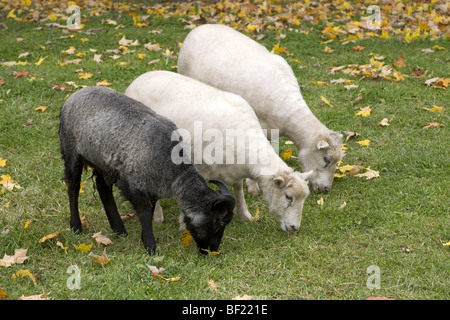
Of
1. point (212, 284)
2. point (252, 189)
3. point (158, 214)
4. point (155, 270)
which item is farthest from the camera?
point (252, 189)

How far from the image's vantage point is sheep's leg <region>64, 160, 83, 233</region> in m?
5.53

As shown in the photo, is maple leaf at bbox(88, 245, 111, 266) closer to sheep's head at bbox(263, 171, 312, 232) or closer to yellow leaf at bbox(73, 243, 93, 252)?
yellow leaf at bbox(73, 243, 93, 252)

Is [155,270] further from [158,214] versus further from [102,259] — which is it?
[158,214]

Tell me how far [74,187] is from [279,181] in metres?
2.06

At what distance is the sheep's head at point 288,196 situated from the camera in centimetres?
545

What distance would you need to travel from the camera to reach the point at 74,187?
565 cm

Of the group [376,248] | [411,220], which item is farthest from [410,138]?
[376,248]

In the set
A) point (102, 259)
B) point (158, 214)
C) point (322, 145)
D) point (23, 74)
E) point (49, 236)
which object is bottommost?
point (23, 74)

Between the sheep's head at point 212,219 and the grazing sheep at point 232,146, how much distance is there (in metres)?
0.62

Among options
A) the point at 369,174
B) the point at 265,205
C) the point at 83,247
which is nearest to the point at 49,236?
the point at 83,247

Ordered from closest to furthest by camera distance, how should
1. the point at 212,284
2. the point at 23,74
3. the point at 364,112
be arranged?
the point at 212,284 < the point at 364,112 < the point at 23,74

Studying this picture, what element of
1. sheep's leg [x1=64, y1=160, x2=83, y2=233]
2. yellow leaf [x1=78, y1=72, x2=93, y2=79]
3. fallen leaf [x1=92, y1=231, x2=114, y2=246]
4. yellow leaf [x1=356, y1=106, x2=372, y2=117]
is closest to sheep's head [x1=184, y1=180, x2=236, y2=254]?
fallen leaf [x1=92, y1=231, x2=114, y2=246]

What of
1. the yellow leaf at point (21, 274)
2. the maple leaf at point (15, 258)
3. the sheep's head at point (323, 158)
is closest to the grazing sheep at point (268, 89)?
the sheep's head at point (323, 158)
